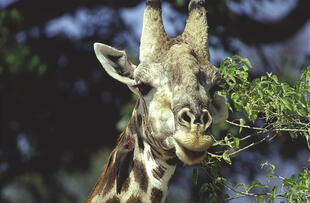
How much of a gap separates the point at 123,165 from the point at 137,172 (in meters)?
0.13

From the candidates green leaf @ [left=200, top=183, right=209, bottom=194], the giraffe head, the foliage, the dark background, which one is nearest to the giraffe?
the giraffe head

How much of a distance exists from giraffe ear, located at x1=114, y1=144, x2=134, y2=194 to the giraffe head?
0.86ft

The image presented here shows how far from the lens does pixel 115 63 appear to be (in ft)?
15.1

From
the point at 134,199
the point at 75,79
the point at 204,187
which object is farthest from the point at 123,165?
the point at 75,79

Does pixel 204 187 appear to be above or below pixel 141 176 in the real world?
below

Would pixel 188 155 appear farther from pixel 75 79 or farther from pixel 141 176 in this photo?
pixel 75 79

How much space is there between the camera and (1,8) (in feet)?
36.0

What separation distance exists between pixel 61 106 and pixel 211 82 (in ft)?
27.2

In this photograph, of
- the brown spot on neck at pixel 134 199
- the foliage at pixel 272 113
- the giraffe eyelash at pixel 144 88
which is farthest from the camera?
the foliage at pixel 272 113

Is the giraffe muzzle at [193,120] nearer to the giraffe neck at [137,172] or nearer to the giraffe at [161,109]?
the giraffe at [161,109]

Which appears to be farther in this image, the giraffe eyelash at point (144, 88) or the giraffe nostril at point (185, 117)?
the giraffe eyelash at point (144, 88)

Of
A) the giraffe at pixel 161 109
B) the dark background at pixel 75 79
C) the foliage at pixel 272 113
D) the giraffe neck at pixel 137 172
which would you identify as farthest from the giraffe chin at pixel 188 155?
the dark background at pixel 75 79

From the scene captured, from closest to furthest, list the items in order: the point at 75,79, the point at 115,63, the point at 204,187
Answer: the point at 115,63, the point at 204,187, the point at 75,79

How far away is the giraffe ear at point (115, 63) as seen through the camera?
452cm
